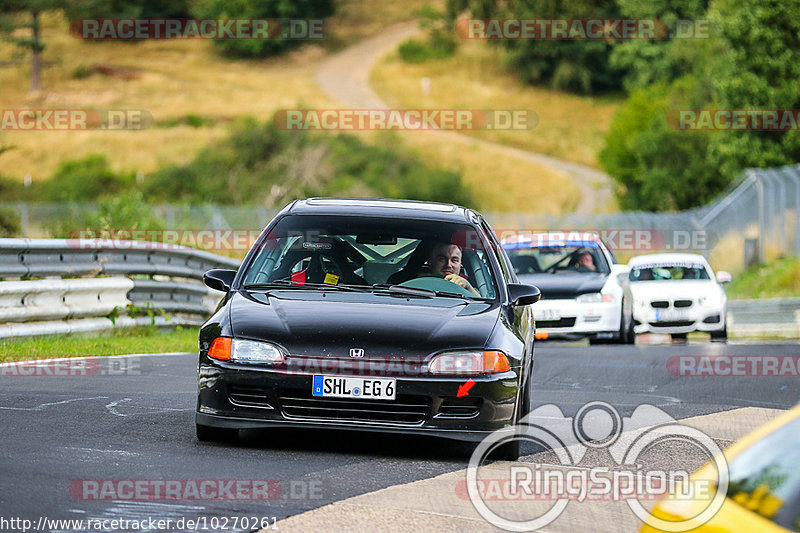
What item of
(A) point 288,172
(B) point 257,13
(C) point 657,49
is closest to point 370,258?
(A) point 288,172

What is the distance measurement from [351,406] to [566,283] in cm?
1268

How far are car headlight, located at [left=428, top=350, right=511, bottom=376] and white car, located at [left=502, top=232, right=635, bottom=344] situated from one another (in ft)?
38.5

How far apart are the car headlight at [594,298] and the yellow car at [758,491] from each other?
16.2m

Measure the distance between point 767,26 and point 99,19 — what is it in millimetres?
62086

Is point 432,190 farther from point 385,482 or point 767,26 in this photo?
point 385,482

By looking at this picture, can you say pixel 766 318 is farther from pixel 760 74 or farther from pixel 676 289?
pixel 760 74

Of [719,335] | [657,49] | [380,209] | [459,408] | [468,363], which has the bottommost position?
[719,335]

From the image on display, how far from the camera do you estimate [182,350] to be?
49.7ft

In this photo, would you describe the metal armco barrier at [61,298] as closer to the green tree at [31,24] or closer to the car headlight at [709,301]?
the car headlight at [709,301]

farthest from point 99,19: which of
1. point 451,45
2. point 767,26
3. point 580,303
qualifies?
point 580,303

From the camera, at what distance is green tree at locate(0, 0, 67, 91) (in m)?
92.3

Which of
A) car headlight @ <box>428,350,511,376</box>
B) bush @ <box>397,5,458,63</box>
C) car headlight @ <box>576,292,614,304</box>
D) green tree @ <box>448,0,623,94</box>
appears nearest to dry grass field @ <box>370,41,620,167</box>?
bush @ <box>397,5,458,63</box>

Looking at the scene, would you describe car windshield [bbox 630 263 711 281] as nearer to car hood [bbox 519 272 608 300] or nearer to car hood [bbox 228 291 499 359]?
car hood [bbox 519 272 608 300]

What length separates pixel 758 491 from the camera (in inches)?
121
